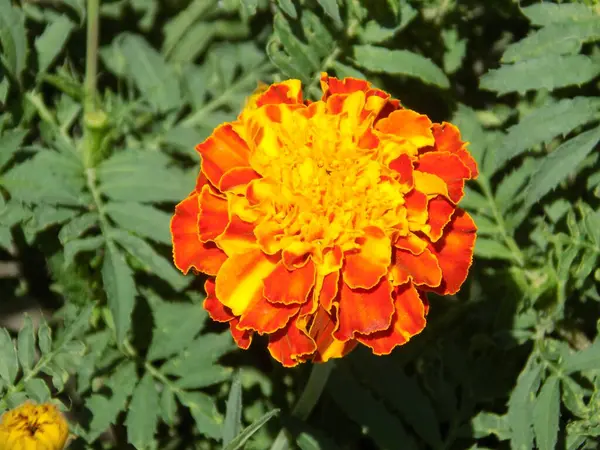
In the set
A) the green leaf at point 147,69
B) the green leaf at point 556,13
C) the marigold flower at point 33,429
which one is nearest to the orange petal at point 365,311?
the marigold flower at point 33,429

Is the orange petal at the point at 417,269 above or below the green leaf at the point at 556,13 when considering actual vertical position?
below

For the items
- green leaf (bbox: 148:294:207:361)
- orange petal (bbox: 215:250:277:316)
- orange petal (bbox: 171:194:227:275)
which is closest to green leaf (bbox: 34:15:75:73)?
green leaf (bbox: 148:294:207:361)

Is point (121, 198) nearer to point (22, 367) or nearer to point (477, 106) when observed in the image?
Answer: point (22, 367)

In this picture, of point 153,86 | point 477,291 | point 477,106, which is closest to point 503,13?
point 477,106

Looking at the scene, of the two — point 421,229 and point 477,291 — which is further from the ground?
point 421,229

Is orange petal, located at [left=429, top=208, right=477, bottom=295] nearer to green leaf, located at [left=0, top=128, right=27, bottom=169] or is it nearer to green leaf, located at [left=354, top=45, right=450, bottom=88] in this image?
green leaf, located at [left=354, top=45, right=450, bottom=88]

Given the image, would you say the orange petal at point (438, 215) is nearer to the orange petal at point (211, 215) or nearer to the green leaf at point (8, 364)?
the orange petal at point (211, 215)

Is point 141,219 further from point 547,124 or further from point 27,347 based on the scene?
point 547,124

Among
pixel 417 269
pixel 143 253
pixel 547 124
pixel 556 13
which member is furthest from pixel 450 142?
pixel 143 253
